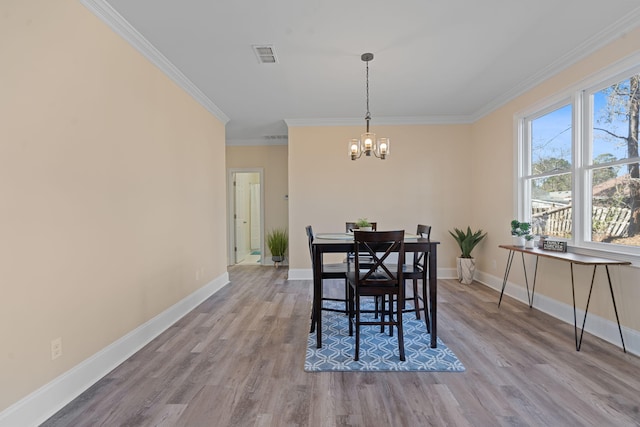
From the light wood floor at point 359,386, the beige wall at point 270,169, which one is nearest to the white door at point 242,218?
the beige wall at point 270,169

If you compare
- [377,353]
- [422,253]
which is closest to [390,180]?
[422,253]

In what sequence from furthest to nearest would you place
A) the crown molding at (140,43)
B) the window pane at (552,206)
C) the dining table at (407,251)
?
the window pane at (552,206), the dining table at (407,251), the crown molding at (140,43)

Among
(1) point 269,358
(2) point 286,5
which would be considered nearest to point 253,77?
(2) point 286,5

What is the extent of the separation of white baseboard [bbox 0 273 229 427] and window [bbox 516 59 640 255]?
421cm

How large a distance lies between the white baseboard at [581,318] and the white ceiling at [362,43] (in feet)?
7.90

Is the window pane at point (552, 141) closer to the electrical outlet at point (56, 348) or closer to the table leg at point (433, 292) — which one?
the table leg at point (433, 292)

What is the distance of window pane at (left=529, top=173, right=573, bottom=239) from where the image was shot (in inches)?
129

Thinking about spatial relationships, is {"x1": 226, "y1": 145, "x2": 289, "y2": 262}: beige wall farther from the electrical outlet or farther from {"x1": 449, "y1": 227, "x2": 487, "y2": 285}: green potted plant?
the electrical outlet

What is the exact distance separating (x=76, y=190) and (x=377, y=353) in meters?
2.49

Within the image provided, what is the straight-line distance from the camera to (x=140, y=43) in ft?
8.77

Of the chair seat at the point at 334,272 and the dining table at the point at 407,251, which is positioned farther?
the chair seat at the point at 334,272

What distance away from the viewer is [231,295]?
426 centimetres

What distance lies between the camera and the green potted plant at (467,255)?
4730 mm

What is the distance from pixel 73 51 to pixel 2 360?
6.07ft
